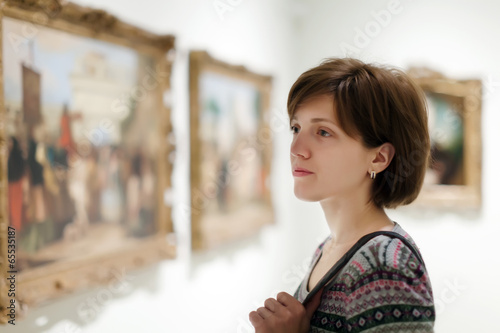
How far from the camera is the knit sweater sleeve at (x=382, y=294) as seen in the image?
1.08m

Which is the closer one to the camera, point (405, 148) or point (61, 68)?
point (405, 148)

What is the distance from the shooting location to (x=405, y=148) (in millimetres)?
1291

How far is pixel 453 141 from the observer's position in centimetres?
393

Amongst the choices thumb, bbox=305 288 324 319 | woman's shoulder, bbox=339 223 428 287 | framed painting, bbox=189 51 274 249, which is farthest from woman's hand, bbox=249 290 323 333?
framed painting, bbox=189 51 274 249

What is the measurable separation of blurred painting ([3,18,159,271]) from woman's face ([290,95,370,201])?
1.08 m

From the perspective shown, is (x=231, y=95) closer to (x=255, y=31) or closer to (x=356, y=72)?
(x=255, y=31)

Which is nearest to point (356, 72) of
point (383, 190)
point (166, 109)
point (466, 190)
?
point (383, 190)

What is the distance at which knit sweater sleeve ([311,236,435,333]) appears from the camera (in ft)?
3.54

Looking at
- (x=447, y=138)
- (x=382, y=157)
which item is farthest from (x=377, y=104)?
(x=447, y=138)

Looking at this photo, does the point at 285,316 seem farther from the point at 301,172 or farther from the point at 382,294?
the point at 301,172

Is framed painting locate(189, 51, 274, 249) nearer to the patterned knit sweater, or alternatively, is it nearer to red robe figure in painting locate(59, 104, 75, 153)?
red robe figure in painting locate(59, 104, 75, 153)

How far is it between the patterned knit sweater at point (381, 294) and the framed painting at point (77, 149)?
120cm

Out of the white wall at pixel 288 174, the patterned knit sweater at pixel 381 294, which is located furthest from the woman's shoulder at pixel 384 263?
the white wall at pixel 288 174

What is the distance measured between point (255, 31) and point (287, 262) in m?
1.98
